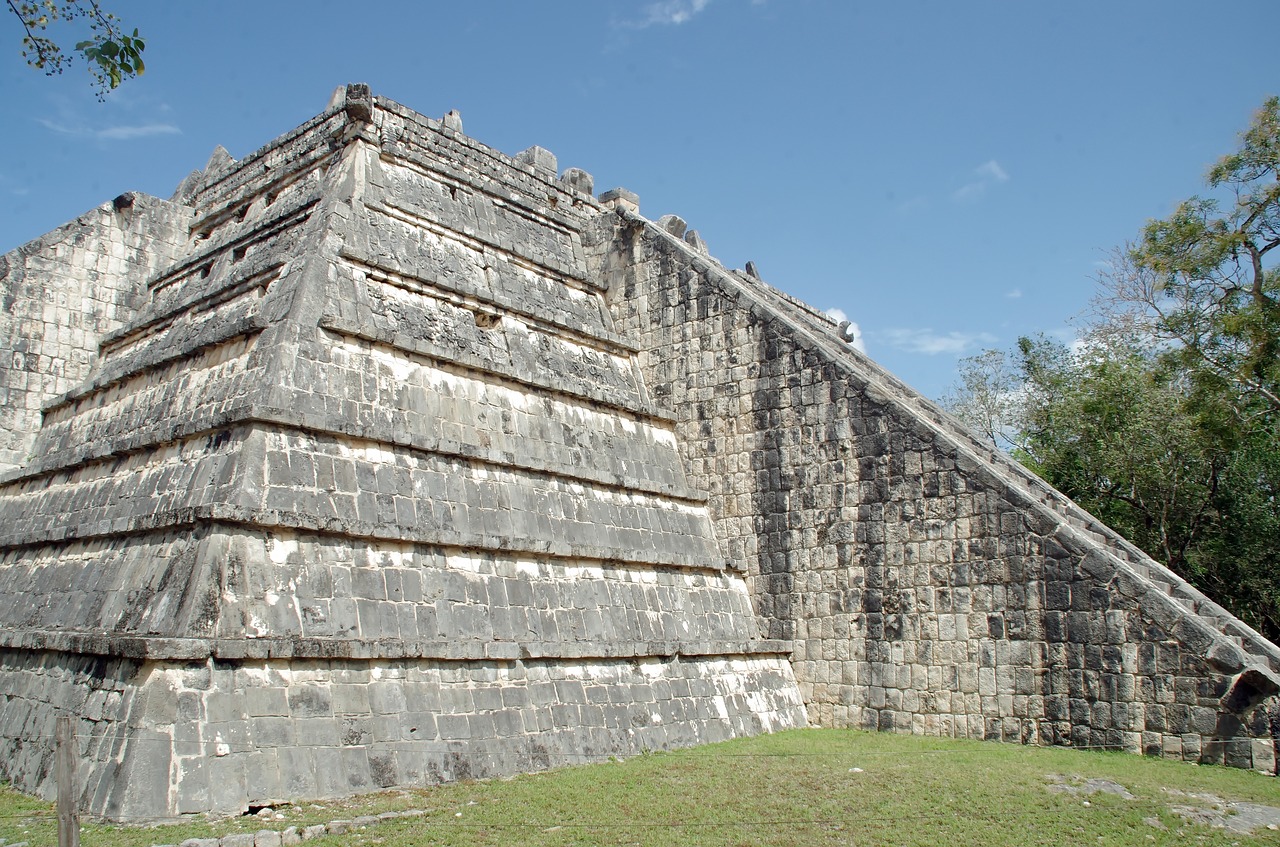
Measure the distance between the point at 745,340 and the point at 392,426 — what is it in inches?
227

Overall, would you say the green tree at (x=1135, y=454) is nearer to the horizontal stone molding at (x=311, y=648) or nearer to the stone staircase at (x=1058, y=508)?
the stone staircase at (x=1058, y=508)

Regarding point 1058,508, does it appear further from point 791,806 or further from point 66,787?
point 66,787

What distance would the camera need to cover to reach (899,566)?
39.2 ft

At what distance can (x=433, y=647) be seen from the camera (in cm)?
897

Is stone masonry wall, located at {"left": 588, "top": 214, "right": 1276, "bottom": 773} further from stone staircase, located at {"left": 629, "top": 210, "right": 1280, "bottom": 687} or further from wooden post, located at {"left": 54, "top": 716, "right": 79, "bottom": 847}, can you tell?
wooden post, located at {"left": 54, "top": 716, "right": 79, "bottom": 847}

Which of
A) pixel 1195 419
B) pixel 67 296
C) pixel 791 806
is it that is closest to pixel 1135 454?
pixel 1195 419

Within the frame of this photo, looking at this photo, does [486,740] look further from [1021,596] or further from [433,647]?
[1021,596]

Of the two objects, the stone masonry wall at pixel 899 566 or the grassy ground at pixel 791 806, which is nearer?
the grassy ground at pixel 791 806

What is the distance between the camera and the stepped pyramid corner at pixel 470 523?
817cm

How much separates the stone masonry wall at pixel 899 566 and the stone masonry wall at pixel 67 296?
7.39 metres

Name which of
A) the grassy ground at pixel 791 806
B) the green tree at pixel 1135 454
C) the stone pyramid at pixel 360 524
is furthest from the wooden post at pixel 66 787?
the green tree at pixel 1135 454

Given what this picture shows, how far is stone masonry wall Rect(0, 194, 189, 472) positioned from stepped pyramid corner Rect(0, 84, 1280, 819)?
4cm

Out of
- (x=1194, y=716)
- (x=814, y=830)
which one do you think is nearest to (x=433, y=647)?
(x=814, y=830)

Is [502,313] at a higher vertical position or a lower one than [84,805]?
higher
